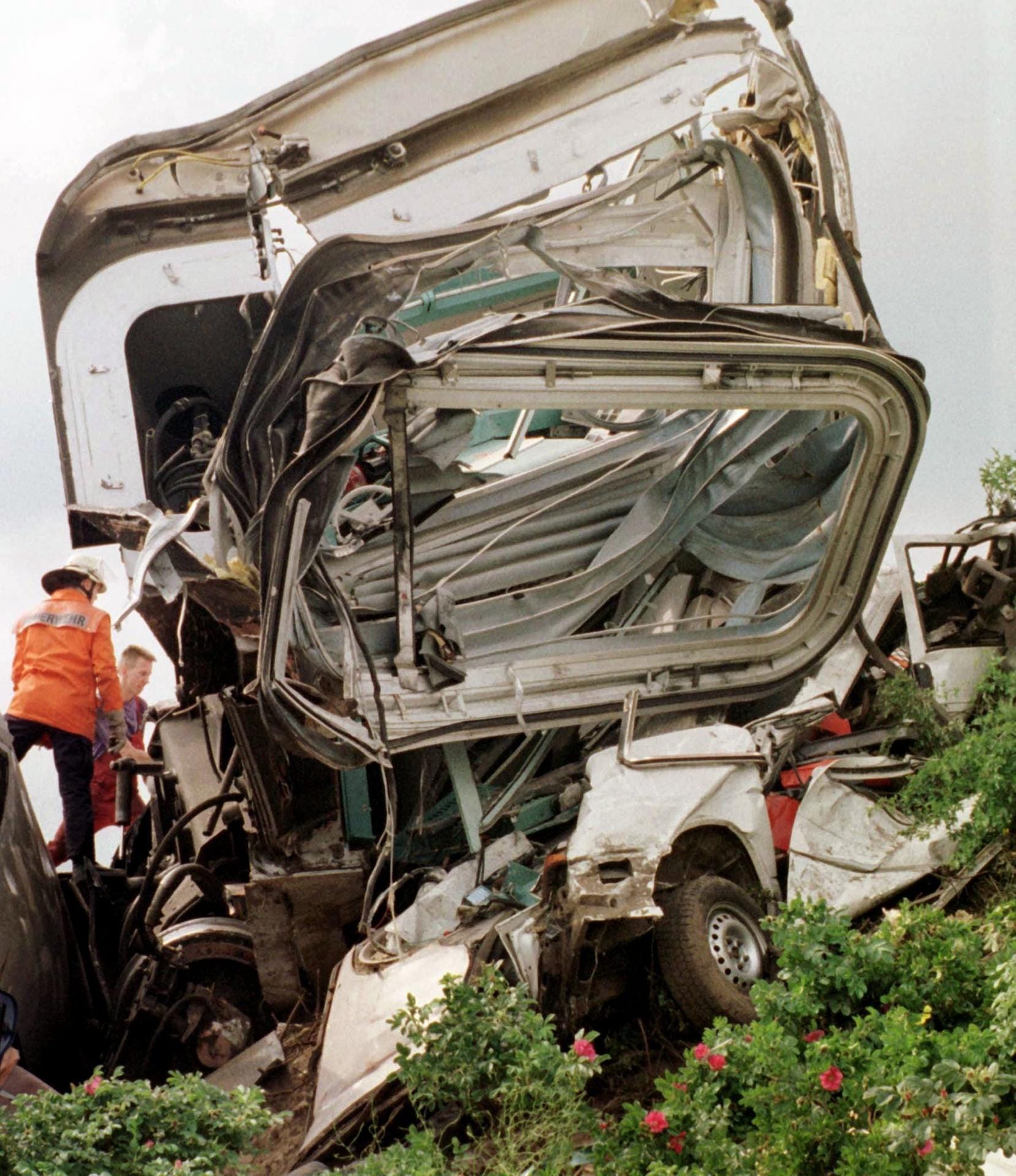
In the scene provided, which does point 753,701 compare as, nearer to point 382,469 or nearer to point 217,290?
point 382,469

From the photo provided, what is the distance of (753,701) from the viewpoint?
798 cm

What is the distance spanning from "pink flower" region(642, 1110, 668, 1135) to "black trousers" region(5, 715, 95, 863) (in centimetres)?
449

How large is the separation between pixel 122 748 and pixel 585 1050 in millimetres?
4474

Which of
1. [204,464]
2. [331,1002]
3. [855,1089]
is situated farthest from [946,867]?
[204,464]

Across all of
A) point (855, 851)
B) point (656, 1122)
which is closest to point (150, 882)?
point (855, 851)

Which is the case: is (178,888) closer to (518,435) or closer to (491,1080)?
Result: (518,435)

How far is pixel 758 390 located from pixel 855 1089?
3332mm

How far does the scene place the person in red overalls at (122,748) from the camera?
867 cm

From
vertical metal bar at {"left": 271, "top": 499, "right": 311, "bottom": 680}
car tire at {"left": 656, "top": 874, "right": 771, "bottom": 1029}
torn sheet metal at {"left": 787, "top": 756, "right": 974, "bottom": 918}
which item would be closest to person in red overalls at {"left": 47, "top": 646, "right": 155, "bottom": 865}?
vertical metal bar at {"left": 271, "top": 499, "right": 311, "bottom": 680}

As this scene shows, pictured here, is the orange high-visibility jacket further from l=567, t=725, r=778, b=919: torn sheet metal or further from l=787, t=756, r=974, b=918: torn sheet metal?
l=787, t=756, r=974, b=918: torn sheet metal

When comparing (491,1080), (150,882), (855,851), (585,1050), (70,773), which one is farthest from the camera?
(70,773)

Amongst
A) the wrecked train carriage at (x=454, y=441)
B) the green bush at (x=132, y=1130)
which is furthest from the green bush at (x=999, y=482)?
the green bush at (x=132, y=1130)

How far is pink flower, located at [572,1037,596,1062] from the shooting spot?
4973 millimetres

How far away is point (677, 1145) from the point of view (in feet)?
14.5
